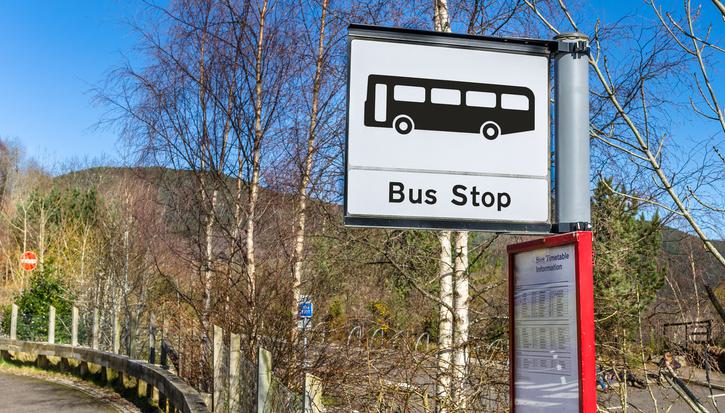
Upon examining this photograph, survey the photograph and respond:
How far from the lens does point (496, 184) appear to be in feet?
7.01

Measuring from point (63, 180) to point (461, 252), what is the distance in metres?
59.8

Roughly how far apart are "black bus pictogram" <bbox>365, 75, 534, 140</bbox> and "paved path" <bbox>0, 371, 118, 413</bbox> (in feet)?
41.7

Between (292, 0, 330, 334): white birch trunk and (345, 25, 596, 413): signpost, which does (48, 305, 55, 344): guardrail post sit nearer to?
(292, 0, 330, 334): white birch trunk

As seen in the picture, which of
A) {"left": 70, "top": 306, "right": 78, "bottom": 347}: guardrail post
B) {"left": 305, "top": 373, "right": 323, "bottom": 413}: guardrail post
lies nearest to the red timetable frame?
{"left": 305, "top": 373, "right": 323, "bottom": 413}: guardrail post

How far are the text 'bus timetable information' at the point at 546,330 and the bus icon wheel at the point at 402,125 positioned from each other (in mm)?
434

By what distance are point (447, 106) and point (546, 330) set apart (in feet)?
2.03

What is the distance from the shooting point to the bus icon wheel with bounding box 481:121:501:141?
7.03 feet

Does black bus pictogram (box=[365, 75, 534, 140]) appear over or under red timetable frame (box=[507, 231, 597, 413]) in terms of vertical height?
over

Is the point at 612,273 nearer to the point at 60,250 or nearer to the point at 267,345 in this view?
the point at 267,345

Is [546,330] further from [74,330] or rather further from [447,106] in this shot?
[74,330]

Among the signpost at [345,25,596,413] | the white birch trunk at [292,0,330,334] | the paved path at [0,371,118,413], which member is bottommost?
the paved path at [0,371,118,413]

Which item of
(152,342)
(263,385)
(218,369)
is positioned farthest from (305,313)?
(152,342)

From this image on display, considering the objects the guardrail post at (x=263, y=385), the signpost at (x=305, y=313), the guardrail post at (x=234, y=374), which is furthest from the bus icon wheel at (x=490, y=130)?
the signpost at (x=305, y=313)

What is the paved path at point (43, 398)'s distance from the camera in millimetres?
13734
